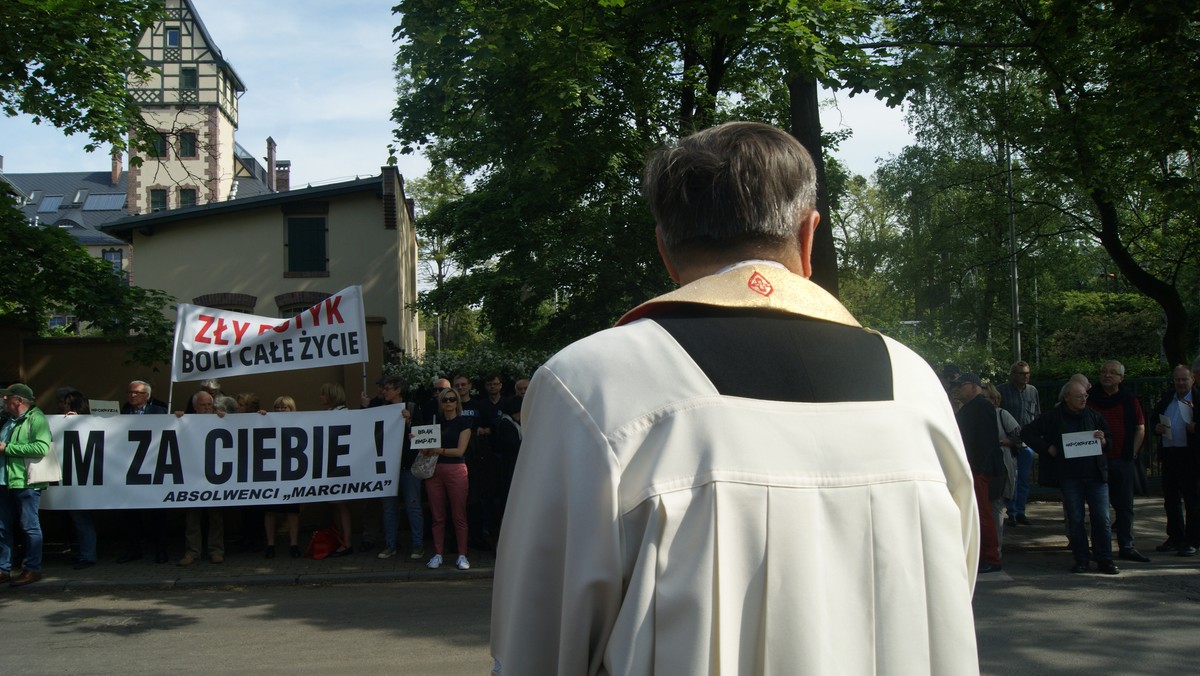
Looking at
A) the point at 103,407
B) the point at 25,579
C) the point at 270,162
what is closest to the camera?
the point at 25,579

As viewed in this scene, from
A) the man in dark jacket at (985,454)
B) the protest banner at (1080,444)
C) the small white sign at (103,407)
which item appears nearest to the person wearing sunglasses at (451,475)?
the small white sign at (103,407)

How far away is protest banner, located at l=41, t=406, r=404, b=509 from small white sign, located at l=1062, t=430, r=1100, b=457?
23.3 ft

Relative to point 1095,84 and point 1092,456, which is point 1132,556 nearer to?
point 1092,456

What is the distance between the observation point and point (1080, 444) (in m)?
9.82

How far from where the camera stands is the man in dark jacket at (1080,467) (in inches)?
384

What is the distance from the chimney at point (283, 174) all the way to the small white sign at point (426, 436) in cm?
5924

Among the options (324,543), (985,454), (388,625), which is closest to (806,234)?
(388,625)

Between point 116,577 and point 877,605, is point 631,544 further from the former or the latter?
point 116,577

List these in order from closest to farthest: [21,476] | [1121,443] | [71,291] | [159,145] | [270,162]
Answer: [21,476] → [1121,443] → [71,291] → [159,145] → [270,162]

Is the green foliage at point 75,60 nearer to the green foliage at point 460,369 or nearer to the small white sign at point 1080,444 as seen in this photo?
the green foliage at point 460,369

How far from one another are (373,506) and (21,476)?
12.5 ft

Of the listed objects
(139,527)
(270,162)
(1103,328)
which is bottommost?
(139,527)

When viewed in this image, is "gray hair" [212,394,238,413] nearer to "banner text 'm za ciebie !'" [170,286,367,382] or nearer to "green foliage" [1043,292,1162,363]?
"banner text 'm za ciebie !'" [170,286,367,382]

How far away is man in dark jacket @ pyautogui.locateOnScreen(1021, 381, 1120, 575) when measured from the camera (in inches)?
384
